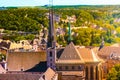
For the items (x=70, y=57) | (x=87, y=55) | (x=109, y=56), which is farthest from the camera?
(x=109, y=56)

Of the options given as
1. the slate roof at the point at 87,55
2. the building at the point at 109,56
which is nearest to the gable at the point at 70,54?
the slate roof at the point at 87,55

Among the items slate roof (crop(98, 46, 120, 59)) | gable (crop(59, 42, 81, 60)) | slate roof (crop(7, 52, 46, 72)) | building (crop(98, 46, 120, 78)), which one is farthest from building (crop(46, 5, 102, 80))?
slate roof (crop(98, 46, 120, 59))

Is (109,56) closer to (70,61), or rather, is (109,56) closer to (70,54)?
(70,54)

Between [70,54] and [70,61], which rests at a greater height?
[70,54]

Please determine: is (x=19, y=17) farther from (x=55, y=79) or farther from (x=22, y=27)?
(x=55, y=79)

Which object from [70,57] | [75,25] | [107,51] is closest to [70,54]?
[70,57]

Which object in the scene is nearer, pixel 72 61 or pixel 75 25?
pixel 72 61

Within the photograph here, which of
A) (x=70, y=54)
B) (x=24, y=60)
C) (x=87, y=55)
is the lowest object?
(x=24, y=60)

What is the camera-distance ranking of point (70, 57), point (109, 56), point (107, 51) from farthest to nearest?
point (107, 51) < point (109, 56) < point (70, 57)

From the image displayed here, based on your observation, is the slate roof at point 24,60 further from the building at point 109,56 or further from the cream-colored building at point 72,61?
the building at point 109,56
